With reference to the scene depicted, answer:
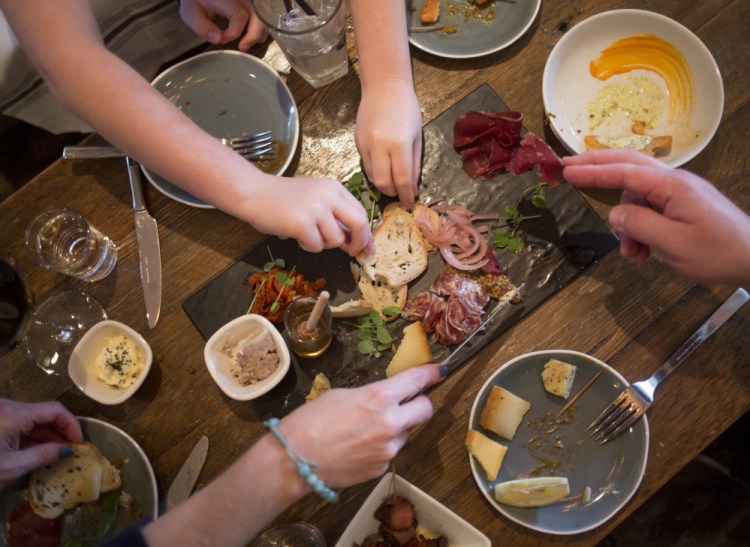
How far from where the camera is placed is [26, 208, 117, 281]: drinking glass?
156cm

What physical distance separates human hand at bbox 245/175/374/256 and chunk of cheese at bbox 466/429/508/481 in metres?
0.60

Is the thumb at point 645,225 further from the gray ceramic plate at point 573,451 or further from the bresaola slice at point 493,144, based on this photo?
the gray ceramic plate at point 573,451

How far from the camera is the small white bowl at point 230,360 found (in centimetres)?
143

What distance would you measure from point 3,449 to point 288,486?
0.79 m

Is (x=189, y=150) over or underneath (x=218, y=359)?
over

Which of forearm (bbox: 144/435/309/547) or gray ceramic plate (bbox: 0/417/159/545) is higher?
forearm (bbox: 144/435/309/547)

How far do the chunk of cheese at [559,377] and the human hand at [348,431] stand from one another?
0.49 m

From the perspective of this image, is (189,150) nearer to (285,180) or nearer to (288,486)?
(285,180)

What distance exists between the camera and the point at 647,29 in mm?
1606

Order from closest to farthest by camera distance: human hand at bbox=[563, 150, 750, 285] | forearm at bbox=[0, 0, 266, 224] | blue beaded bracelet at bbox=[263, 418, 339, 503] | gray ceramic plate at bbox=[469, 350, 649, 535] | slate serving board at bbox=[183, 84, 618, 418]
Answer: blue beaded bracelet at bbox=[263, 418, 339, 503] → human hand at bbox=[563, 150, 750, 285] → forearm at bbox=[0, 0, 266, 224] → gray ceramic plate at bbox=[469, 350, 649, 535] → slate serving board at bbox=[183, 84, 618, 418]

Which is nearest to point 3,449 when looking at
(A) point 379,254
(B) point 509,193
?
(A) point 379,254

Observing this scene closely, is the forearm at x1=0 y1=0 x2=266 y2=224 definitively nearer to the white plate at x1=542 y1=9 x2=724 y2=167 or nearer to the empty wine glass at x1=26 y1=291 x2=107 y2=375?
the empty wine glass at x1=26 y1=291 x2=107 y2=375

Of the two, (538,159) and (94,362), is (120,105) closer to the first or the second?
(94,362)

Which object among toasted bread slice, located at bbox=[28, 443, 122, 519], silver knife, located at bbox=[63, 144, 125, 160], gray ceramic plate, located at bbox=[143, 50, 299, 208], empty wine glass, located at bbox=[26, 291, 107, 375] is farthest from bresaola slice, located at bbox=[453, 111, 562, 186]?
toasted bread slice, located at bbox=[28, 443, 122, 519]
